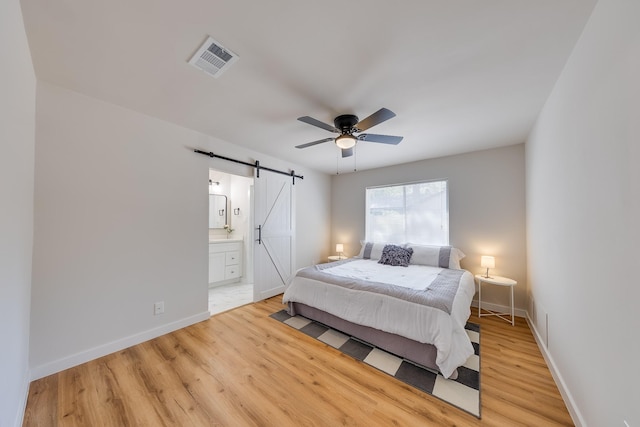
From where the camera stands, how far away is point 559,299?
74.0 inches

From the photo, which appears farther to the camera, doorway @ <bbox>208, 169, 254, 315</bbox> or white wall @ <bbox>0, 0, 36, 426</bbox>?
doorway @ <bbox>208, 169, 254, 315</bbox>

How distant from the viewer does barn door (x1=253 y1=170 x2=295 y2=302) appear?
381cm

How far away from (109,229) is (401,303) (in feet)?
9.96

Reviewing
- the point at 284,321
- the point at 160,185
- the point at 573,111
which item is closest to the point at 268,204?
the point at 160,185

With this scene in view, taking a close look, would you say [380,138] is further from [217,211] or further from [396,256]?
[217,211]

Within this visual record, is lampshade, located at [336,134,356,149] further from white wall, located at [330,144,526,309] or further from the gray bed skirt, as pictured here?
white wall, located at [330,144,526,309]

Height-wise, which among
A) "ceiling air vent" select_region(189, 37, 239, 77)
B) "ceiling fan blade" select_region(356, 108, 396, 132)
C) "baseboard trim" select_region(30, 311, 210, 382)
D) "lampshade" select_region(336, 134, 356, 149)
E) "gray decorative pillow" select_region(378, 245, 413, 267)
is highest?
"ceiling air vent" select_region(189, 37, 239, 77)

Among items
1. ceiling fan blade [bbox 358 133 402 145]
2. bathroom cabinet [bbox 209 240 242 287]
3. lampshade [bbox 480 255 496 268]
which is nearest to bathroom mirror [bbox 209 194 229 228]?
bathroom cabinet [bbox 209 240 242 287]

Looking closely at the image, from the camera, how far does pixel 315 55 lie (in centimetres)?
163

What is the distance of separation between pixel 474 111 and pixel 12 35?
3566 mm

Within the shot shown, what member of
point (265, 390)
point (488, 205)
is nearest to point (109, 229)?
point (265, 390)

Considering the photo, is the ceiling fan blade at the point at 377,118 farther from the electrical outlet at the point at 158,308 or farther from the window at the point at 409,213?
the electrical outlet at the point at 158,308

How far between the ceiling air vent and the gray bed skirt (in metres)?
2.76

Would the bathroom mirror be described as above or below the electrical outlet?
above
